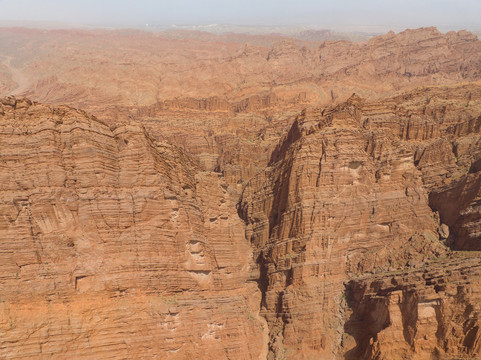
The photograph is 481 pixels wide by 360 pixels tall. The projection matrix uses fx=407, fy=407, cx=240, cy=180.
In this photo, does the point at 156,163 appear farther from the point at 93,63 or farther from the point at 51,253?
the point at 93,63

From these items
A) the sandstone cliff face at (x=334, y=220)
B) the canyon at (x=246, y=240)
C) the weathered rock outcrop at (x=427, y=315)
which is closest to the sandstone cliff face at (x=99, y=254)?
the canyon at (x=246, y=240)

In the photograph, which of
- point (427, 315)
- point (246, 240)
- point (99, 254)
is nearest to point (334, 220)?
point (246, 240)

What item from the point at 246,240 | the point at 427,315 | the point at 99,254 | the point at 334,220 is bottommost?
the point at 246,240

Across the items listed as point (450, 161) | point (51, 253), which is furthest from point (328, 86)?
point (51, 253)

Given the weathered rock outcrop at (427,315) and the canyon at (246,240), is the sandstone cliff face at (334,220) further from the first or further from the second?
the weathered rock outcrop at (427,315)

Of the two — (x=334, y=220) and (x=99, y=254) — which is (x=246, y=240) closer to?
(x=334, y=220)

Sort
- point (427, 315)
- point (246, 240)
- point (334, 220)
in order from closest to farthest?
point (427, 315), point (334, 220), point (246, 240)

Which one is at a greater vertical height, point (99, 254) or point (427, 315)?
point (99, 254)

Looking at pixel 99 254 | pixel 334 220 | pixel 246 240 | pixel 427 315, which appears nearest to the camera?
Answer: pixel 427 315
